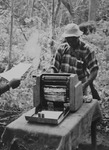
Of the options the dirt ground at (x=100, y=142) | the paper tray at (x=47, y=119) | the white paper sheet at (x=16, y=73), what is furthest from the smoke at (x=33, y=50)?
the paper tray at (x=47, y=119)

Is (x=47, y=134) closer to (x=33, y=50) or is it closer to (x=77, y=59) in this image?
(x=77, y=59)

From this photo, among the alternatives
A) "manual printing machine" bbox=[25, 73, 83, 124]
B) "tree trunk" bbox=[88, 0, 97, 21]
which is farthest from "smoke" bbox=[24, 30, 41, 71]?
"manual printing machine" bbox=[25, 73, 83, 124]

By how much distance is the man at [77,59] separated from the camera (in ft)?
12.7

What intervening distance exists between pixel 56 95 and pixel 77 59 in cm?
87

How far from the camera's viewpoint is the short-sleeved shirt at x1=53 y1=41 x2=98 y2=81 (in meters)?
3.90

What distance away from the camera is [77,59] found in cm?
395

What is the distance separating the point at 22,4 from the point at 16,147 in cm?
1002

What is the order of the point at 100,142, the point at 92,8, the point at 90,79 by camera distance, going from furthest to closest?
the point at 92,8 → the point at 100,142 → the point at 90,79

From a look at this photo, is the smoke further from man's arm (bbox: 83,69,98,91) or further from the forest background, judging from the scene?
man's arm (bbox: 83,69,98,91)

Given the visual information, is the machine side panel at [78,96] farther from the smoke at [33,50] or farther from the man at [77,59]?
the smoke at [33,50]

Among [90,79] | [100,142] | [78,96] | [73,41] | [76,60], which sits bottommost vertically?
[100,142]

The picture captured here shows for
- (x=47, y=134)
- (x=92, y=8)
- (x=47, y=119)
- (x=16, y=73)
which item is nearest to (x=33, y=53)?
(x=92, y=8)

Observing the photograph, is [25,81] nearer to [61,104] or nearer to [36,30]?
[36,30]

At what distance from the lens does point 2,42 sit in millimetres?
8422
